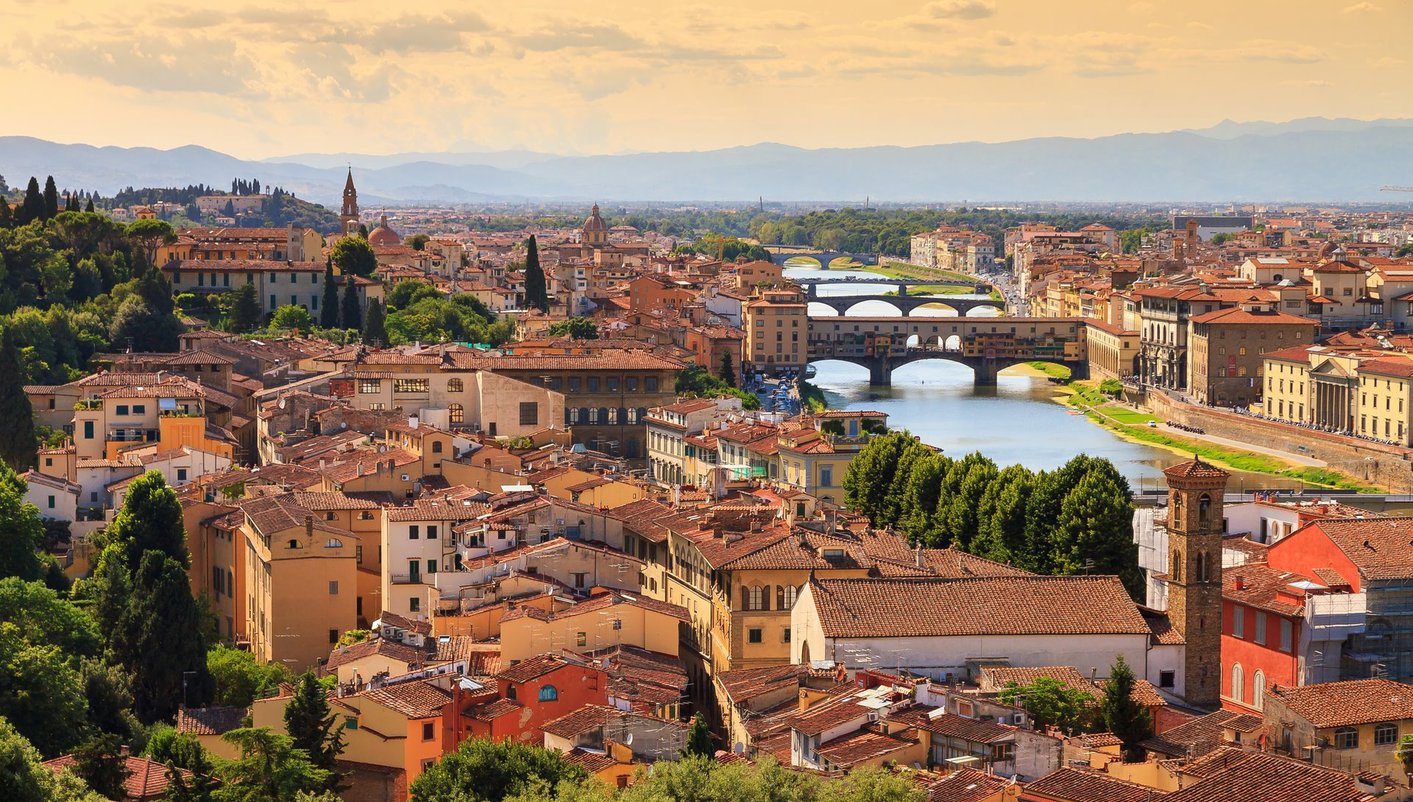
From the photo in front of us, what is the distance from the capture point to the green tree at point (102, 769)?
12.8 m

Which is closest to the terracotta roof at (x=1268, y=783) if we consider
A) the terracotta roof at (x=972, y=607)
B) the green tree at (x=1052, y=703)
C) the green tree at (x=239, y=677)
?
the green tree at (x=1052, y=703)

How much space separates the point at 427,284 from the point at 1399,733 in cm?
3541

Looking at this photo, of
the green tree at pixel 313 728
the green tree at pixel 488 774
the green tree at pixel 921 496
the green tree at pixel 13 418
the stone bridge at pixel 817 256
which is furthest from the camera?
the stone bridge at pixel 817 256

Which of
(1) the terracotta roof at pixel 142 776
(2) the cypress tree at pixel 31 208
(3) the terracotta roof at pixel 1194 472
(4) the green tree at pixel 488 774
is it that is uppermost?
(2) the cypress tree at pixel 31 208

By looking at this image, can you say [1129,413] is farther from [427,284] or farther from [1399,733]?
[1399,733]

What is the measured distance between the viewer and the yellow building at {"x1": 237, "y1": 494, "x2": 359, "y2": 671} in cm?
1892

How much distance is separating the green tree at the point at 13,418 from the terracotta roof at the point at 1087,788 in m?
16.9

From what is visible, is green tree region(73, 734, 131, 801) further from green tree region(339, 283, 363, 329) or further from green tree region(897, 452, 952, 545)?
green tree region(339, 283, 363, 329)

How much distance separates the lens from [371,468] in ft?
73.5

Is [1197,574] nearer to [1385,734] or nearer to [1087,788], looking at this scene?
[1385,734]

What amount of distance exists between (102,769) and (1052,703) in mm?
5505

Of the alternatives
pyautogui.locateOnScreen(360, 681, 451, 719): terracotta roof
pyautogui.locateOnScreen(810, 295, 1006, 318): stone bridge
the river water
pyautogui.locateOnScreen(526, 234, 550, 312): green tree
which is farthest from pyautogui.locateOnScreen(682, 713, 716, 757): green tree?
pyautogui.locateOnScreen(810, 295, 1006, 318): stone bridge

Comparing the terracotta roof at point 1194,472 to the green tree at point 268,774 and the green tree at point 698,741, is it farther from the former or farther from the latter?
the green tree at point 268,774

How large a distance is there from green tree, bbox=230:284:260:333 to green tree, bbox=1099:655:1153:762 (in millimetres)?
28208
